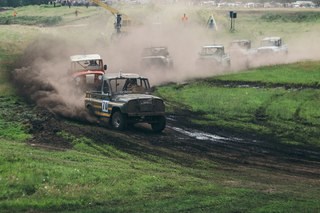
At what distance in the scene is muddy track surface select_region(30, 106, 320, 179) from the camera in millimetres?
21484

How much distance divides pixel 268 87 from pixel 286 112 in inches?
273

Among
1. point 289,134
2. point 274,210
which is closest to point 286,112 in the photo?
point 289,134

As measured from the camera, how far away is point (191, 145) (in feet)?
79.2

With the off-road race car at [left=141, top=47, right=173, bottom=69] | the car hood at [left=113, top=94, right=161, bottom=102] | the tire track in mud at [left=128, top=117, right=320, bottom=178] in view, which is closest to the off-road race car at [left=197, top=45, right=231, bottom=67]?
the off-road race car at [left=141, top=47, right=173, bottom=69]

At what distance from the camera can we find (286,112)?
31.1m

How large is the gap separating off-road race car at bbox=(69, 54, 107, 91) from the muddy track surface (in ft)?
18.2

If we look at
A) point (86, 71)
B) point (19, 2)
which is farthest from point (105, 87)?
point (19, 2)

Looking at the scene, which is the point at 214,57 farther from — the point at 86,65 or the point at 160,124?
the point at 160,124

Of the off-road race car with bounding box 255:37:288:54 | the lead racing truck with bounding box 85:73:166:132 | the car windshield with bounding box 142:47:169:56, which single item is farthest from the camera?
the off-road race car with bounding box 255:37:288:54

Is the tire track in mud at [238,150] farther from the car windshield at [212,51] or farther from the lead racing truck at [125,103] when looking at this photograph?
the car windshield at [212,51]

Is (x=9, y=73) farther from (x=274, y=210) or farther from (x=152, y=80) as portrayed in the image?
(x=274, y=210)

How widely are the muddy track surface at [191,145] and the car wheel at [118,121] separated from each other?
0.94 feet

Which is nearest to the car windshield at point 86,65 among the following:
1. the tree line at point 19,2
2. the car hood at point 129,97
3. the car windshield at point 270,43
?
the car hood at point 129,97

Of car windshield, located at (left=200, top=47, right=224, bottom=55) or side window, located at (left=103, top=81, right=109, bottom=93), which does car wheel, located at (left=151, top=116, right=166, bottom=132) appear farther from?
car windshield, located at (left=200, top=47, right=224, bottom=55)
